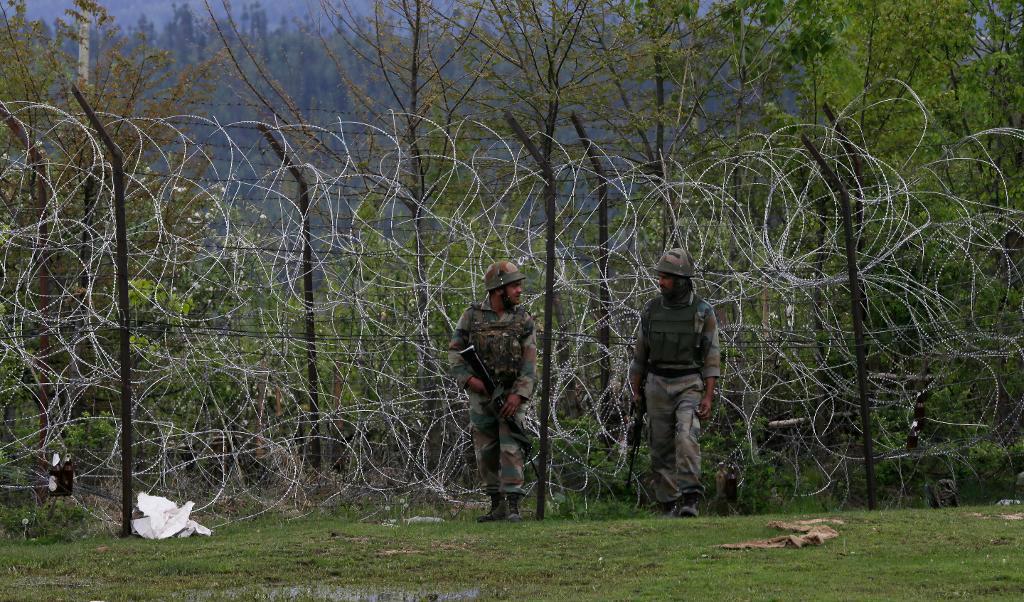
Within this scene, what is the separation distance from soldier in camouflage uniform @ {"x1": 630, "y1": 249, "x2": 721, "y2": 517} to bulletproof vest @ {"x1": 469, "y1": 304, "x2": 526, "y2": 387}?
2.66 ft

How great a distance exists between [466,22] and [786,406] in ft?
14.5

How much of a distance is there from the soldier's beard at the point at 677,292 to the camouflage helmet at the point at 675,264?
6 centimetres

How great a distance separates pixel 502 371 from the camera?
863 centimetres

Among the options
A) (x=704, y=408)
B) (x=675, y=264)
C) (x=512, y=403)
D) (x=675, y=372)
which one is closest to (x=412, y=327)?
(x=512, y=403)

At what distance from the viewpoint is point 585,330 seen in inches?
380

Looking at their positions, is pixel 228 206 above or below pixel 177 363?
above

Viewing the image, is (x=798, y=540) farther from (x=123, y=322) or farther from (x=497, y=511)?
(x=123, y=322)

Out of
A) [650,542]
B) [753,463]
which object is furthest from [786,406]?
[650,542]

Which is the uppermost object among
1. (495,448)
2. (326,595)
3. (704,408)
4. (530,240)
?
(530,240)

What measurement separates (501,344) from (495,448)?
677 millimetres

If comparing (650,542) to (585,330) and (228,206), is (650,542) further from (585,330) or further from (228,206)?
(228,206)

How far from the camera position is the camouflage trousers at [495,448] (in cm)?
867

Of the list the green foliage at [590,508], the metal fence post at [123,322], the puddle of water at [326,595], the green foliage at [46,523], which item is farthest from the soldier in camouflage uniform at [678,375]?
the green foliage at [46,523]

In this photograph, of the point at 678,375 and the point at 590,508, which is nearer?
the point at 678,375
